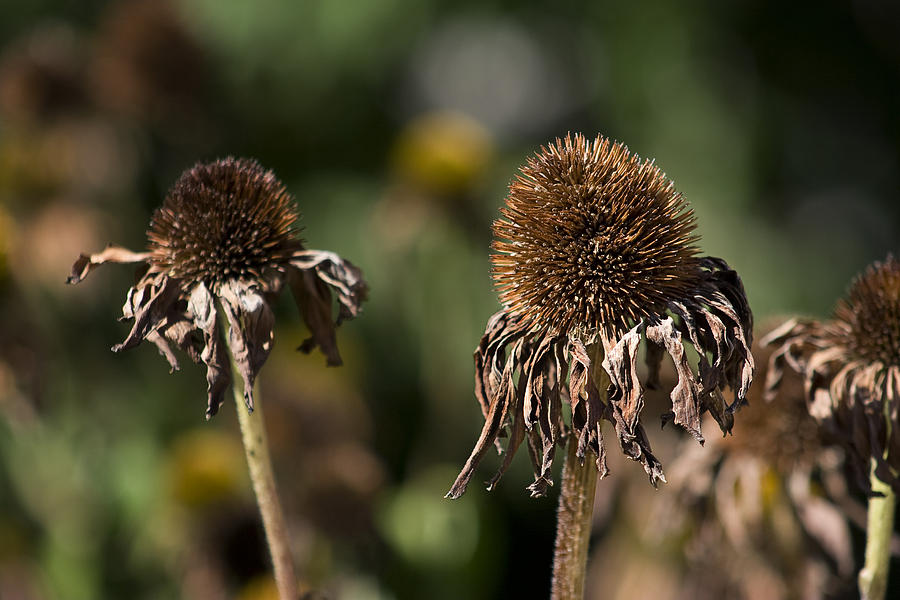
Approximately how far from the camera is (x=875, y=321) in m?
0.93

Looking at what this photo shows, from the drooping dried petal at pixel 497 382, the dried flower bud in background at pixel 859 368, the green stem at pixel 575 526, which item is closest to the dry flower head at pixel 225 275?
the drooping dried petal at pixel 497 382

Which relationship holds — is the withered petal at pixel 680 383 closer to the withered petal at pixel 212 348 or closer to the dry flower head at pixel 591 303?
the dry flower head at pixel 591 303

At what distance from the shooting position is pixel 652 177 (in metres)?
0.85

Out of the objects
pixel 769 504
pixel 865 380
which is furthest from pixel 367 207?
pixel 865 380

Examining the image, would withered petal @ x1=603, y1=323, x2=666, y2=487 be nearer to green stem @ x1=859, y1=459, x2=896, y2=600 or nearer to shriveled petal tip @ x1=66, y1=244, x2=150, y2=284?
green stem @ x1=859, y1=459, x2=896, y2=600

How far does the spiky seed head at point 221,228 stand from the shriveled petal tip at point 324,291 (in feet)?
0.08

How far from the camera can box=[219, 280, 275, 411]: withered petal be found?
2.78ft

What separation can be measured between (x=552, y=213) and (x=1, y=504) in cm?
198

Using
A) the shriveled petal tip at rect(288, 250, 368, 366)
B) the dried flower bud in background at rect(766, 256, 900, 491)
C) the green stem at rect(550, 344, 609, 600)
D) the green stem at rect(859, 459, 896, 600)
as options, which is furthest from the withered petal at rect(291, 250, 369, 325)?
the green stem at rect(859, 459, 896, 600)

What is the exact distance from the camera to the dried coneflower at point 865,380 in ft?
2.94

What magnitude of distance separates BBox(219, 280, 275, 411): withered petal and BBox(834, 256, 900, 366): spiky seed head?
1.81 feet

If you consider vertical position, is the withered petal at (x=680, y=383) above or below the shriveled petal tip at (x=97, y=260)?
below

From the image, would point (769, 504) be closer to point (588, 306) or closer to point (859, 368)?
point (859, 368)

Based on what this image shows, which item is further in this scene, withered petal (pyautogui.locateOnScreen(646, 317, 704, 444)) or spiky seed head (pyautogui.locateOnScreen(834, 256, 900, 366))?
spiky seed head (pyautogui.locateOnScreen(834, 256, 900, 366))
